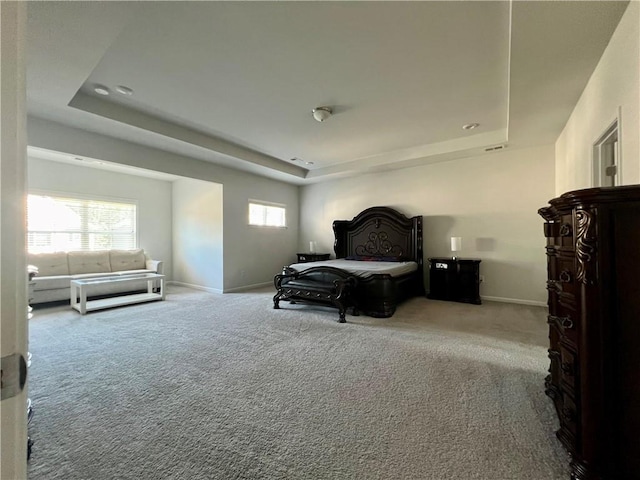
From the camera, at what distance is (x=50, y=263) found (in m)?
4.99

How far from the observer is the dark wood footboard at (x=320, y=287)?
12.9 feet

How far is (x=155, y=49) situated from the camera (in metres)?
2.44

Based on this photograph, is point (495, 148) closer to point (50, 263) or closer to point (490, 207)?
point (490, 207)

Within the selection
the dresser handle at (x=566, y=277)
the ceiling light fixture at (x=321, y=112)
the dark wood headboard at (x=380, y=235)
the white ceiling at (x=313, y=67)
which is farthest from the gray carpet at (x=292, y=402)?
the ceiling light fixture at (x=321, y=112)

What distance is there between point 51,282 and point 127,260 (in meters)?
1.42

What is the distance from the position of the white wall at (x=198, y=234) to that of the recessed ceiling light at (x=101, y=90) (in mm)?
2713

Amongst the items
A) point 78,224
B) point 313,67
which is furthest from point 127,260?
point 313,67

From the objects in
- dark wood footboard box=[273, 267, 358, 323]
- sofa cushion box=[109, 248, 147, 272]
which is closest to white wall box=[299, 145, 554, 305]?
dark wood footboard box=[273, 267, 358, 323]

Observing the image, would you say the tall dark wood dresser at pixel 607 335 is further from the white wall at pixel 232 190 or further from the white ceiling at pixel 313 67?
the white wall at pixel 232 190

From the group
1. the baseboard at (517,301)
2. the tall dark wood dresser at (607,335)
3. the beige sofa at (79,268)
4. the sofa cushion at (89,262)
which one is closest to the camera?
the tall dark wood dresser at (607,335)

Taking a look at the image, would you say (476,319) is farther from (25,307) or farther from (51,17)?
(51,17)

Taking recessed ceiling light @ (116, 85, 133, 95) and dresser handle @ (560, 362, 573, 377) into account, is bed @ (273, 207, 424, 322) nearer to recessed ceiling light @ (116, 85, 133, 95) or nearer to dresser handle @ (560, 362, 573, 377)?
dresser handle @ (560, 362, 573, 377)

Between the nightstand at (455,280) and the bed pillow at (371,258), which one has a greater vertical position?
the bed pillow at (371,258)

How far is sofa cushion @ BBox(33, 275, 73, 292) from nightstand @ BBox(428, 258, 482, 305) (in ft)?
21.8
